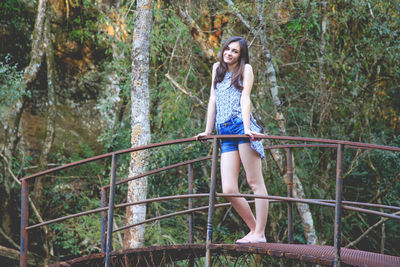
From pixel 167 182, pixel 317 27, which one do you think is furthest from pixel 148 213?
pixel 317 27

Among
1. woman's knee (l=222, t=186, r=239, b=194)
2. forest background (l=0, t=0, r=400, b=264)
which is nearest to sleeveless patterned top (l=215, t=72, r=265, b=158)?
woman's knee (l=222, t=186, r=239, b=194)

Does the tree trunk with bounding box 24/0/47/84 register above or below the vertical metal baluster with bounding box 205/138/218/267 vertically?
above

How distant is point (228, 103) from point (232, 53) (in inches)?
17.2

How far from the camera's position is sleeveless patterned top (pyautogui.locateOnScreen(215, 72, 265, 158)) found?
4062 millimetres

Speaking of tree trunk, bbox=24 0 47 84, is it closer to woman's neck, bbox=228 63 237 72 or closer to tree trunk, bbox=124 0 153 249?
tree trunk, bbox=124 0 153 249

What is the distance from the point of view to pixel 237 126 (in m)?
4.07

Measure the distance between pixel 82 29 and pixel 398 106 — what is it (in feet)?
24.0

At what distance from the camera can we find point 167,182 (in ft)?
31.6

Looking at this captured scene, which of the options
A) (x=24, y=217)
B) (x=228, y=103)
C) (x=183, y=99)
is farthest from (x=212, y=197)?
(x=183, y=99)

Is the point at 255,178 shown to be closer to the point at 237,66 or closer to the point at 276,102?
the point at 237,66

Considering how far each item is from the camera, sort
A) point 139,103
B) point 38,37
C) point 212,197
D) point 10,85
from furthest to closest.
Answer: point 38,37 → point 10,85 → point 139,103 → point 212,197

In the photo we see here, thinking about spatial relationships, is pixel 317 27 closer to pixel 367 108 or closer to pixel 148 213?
pixel 367 108

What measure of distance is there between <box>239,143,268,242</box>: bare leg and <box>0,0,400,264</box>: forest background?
3.45m

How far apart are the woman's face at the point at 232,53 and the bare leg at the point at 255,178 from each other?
0.76 meters
